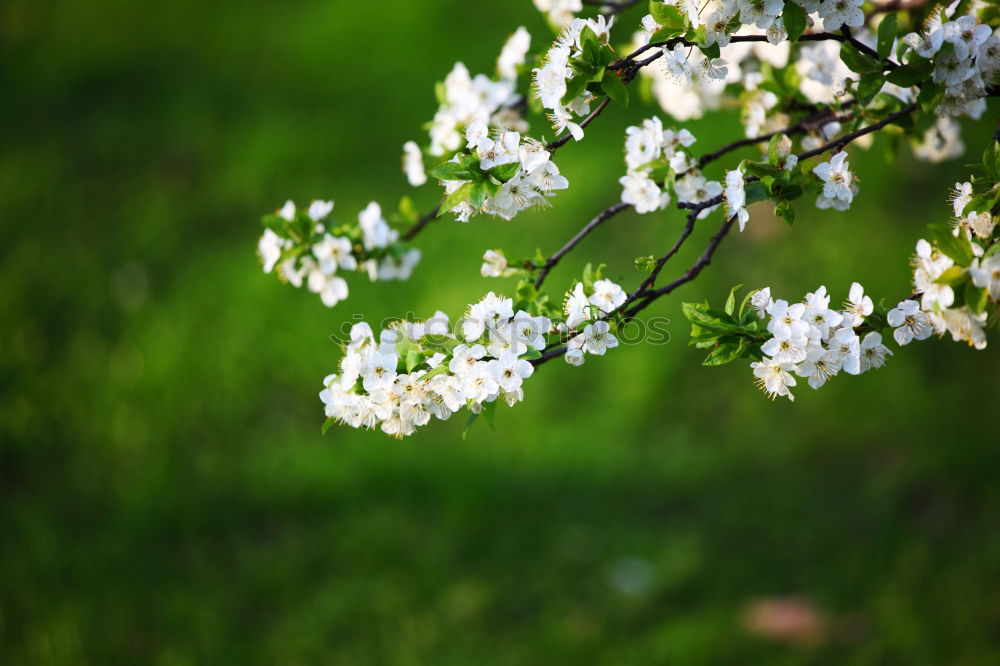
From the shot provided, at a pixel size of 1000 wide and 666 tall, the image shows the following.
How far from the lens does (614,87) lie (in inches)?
47.8

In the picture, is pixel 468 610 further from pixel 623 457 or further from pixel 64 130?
pixel 64 130

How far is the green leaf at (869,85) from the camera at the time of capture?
4.14ft

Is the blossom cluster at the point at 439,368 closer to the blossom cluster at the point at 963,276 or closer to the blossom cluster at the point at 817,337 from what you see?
the blossom cluster at the point at 817,337

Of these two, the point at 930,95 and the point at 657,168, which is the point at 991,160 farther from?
the point at 657,168

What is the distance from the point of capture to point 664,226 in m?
3.58

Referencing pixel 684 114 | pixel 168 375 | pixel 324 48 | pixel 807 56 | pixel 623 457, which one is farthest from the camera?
pixel 324 48

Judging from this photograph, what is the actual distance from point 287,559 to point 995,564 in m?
2.01

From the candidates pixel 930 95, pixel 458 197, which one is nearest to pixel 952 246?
pixel 930 95

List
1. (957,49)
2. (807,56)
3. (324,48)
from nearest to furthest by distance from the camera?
(957,49) < (807,56) < (324,48)

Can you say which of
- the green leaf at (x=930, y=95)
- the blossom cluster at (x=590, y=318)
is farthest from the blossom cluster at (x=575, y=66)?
the green leaf at (x=930, y=95)

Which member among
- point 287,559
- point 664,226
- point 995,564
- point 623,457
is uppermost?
point 664,226

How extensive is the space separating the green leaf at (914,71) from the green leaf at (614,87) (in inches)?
16.0

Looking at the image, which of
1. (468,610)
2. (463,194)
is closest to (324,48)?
(468,610)

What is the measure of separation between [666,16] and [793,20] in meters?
0.17
